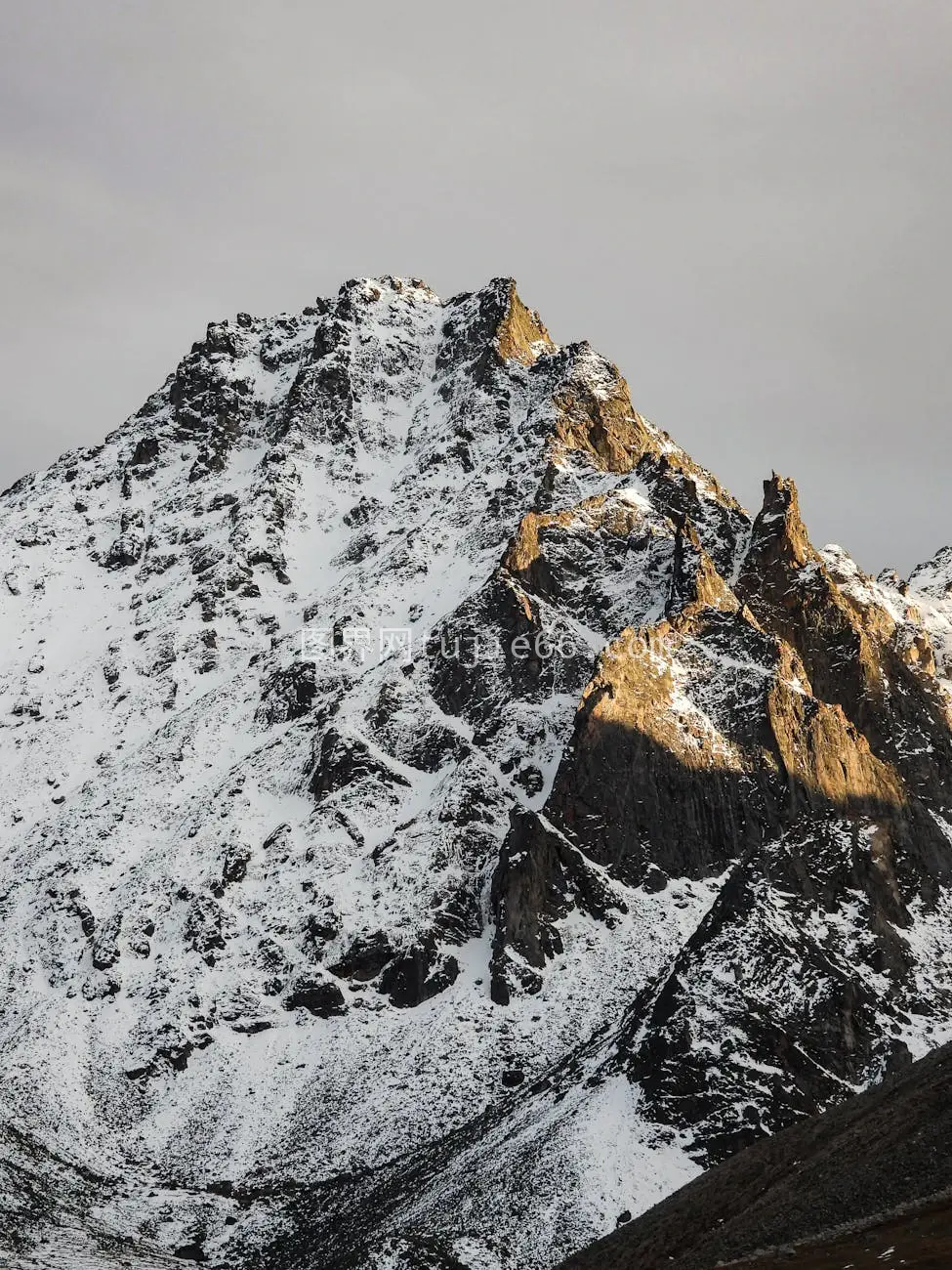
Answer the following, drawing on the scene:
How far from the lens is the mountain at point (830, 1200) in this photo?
2048 inches

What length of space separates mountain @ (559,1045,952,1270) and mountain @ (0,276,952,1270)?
1276 cm

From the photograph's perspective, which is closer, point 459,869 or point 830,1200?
point 830,1200

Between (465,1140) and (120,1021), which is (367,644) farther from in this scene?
(465,1140)

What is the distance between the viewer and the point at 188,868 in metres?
138

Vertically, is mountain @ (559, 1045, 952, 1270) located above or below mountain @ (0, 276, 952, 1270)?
below

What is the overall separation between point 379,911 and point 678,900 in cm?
2868

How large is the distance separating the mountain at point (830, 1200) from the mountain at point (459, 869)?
12.8m

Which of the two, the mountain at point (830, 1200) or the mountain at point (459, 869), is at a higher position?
the mountain at point (459, 869)

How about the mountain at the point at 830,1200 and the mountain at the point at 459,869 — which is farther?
the mountain at the point at 459,869

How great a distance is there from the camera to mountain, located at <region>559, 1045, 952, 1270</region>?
171ft

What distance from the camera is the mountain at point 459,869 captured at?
320ft

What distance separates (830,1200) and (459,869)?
73532 millimetres

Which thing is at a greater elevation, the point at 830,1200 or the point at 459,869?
the point at 459,869

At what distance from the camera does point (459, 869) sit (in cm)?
13138
